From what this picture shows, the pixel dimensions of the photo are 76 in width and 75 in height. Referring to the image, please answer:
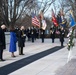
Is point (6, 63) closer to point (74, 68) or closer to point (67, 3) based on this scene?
point (74, 68)

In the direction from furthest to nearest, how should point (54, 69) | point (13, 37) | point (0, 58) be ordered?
point (13, 37) → point (0, 58) → point (54, 69)

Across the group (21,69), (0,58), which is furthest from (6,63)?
(21,69)

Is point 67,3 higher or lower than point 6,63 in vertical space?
higher

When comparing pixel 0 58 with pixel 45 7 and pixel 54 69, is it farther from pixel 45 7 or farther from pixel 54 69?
pixel 45 7

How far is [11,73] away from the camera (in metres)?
10.7

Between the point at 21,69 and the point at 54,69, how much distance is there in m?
1.32

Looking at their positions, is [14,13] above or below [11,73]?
above

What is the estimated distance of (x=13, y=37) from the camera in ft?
51.1

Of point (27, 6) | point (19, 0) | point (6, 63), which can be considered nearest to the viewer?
point (6, 63)

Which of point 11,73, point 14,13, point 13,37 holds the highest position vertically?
point 14,13

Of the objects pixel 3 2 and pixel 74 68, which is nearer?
pixel 74 68

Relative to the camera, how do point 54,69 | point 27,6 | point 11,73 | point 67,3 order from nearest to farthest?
1. point 11,73
2. point 54,69
3. point 27,6
4. point 67,3

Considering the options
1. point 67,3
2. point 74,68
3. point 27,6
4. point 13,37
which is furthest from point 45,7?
point 74,68

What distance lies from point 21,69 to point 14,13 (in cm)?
2778
